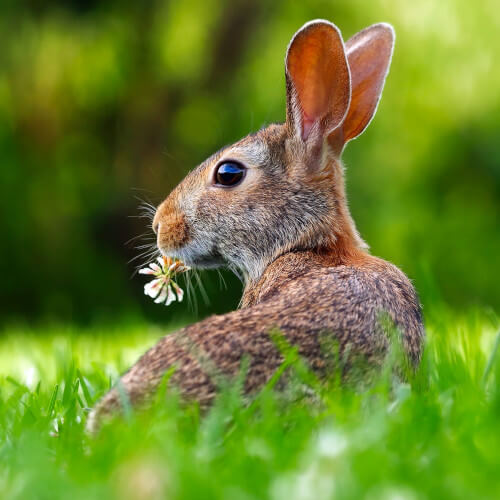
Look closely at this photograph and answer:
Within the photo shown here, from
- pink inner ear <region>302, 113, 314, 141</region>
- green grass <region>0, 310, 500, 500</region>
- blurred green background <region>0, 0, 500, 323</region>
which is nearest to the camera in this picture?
green grass <region>0, 310, 500, 500</region>

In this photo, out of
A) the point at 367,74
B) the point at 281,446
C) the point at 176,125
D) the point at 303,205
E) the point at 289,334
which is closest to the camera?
the point at 281,446

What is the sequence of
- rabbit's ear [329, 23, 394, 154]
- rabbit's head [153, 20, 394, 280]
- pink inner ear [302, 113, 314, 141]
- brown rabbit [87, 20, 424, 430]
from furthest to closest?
rabbit's ear [329, 23, 394, 154]
pink inner ear [302, 113, 314, 141]
rabbit's head [153, 20, 394, 280]
brown rabbit [87, 20, 424, 430]

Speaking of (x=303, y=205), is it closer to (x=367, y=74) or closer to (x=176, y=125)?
(x=367, y=74)

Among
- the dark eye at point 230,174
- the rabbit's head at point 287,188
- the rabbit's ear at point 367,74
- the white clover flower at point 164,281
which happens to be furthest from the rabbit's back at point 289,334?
the rabbit's ear at point 367,74

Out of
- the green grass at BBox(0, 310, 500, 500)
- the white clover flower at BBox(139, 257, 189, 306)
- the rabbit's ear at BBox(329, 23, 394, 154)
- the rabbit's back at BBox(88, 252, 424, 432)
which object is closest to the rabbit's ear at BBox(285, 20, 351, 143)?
the rabbit's ear at BBox(329, 23, 394, 154)

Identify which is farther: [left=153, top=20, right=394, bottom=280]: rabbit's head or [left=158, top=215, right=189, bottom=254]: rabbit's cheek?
[left=158, top=215, right=189, bottom=254]: rabbit's cheek

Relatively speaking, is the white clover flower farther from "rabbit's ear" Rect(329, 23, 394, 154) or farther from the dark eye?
"rabbit's ear" Rect(329, 23, 394, 154)

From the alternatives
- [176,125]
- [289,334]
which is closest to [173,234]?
[289,334]

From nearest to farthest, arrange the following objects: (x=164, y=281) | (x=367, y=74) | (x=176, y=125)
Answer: (x=164, y=281), (x=367, y=74), (x=176, y=125)
